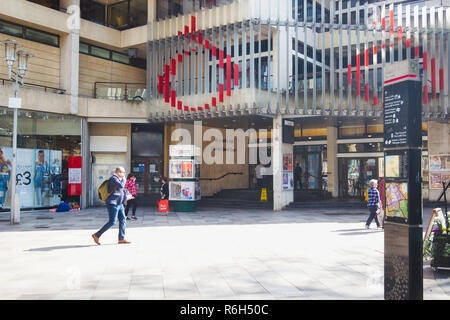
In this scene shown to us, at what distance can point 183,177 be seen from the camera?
19.3m

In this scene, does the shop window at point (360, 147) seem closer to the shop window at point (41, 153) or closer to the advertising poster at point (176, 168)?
the advertising poster at point (176, 168)

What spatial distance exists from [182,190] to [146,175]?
577 centimetres

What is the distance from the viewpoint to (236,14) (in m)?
19.8

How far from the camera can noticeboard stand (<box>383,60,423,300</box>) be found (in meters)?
4.93

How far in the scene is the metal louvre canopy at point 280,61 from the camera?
1966 cm

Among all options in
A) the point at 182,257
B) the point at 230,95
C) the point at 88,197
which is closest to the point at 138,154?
the point at 88,197

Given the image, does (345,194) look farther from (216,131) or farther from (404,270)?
(404,270)

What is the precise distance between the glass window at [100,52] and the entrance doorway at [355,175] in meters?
15.1

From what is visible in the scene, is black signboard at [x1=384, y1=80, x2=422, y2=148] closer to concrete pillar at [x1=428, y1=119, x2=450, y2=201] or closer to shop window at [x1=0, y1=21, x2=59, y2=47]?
concrete pillar at [x1=428, y1=119, x2=450, y2=201]

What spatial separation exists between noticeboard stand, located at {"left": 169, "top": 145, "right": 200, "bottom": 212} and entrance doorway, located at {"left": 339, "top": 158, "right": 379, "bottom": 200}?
10295mm

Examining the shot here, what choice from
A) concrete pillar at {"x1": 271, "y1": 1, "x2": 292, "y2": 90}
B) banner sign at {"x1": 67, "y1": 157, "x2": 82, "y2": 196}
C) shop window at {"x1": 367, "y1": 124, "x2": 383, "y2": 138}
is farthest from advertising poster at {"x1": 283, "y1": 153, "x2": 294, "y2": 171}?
banner sign at {"x1": 67, "y1": 157, "x2": 82, "y2": 196}

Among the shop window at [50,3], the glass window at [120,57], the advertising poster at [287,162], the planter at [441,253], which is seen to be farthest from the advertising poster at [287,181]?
the shop window at [50,3]

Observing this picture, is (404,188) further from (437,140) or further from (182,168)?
(437,140)

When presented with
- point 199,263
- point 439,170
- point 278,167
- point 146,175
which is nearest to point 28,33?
point 146,175
